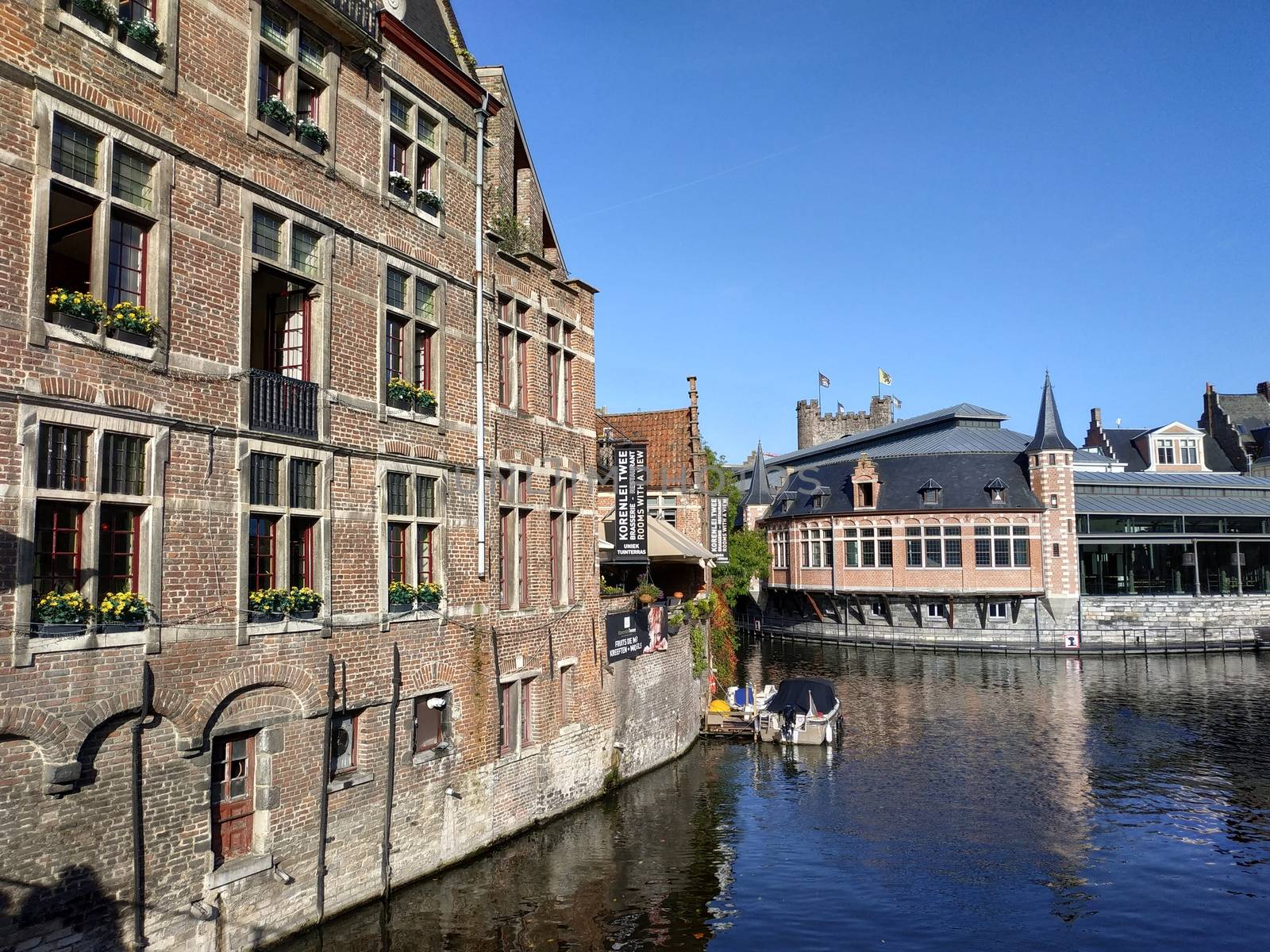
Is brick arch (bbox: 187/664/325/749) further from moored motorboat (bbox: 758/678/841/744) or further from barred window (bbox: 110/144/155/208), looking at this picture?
moored motorboat (bbox: 758/678/841/744)

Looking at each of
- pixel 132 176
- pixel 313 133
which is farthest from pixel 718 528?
pixel 132 176

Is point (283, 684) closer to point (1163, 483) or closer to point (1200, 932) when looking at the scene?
point (1200, 932)

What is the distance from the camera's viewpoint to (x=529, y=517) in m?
20.0

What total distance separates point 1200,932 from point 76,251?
67.7 ft

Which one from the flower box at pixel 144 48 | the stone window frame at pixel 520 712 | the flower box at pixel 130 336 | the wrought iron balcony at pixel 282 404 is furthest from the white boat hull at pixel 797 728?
the flower box at pixel 144 48

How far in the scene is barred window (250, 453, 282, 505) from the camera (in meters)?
13.0

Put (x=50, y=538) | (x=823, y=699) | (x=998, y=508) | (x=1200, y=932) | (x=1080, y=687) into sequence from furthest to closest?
(x=998, y=508) → (x=1080, y=687) → (x=823, y=699) → (x=1200, y=932) → (x=50, y=538)

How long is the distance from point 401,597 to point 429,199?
7265mm

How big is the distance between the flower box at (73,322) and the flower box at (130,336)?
0.84 feet

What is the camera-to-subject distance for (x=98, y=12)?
10.9 meters

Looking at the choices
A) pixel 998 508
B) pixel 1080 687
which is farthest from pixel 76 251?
pixel 998 508

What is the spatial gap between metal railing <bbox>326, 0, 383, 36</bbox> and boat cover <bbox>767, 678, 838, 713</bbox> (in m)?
22.4

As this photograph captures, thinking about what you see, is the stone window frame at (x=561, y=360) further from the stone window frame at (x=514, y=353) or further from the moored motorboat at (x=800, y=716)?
the moored motorboat at (x=800, y=716)

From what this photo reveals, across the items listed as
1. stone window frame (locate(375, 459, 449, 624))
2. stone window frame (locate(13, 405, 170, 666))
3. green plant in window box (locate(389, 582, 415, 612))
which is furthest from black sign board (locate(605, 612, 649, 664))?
stone window frame (locate(13, 405, 170, 666))
